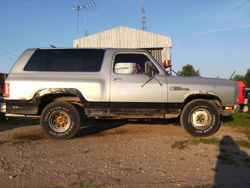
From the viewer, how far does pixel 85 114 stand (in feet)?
14.6

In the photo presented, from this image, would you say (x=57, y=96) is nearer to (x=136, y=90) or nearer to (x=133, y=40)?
(x=136, y=90)

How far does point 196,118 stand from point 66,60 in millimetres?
3407

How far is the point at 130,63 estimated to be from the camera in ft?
16.2

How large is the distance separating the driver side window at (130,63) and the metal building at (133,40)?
10847 mm

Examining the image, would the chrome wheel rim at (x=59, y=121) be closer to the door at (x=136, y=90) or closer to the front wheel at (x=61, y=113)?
the front wheel at (x=61, y=113)

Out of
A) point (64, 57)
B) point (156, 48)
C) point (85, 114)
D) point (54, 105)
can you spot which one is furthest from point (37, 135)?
point (156, 48)

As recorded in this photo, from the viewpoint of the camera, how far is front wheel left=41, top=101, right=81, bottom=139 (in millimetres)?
4359

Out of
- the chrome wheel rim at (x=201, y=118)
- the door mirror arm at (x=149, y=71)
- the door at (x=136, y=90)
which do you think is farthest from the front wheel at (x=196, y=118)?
the door mirror arm at (x=149, y=71)

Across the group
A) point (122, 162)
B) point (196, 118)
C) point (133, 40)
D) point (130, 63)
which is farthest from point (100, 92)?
point (133, 40)

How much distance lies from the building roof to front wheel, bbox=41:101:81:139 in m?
12.4

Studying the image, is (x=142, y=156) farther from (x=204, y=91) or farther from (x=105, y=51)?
(x=105, y=51)

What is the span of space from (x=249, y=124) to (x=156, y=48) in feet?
36.2

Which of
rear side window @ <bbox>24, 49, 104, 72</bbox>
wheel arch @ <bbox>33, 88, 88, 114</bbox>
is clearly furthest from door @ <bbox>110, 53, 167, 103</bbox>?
wheel arch @ <bbox>33, 88, 88, 114</bbox>

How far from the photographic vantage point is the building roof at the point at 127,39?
15.5 meters
